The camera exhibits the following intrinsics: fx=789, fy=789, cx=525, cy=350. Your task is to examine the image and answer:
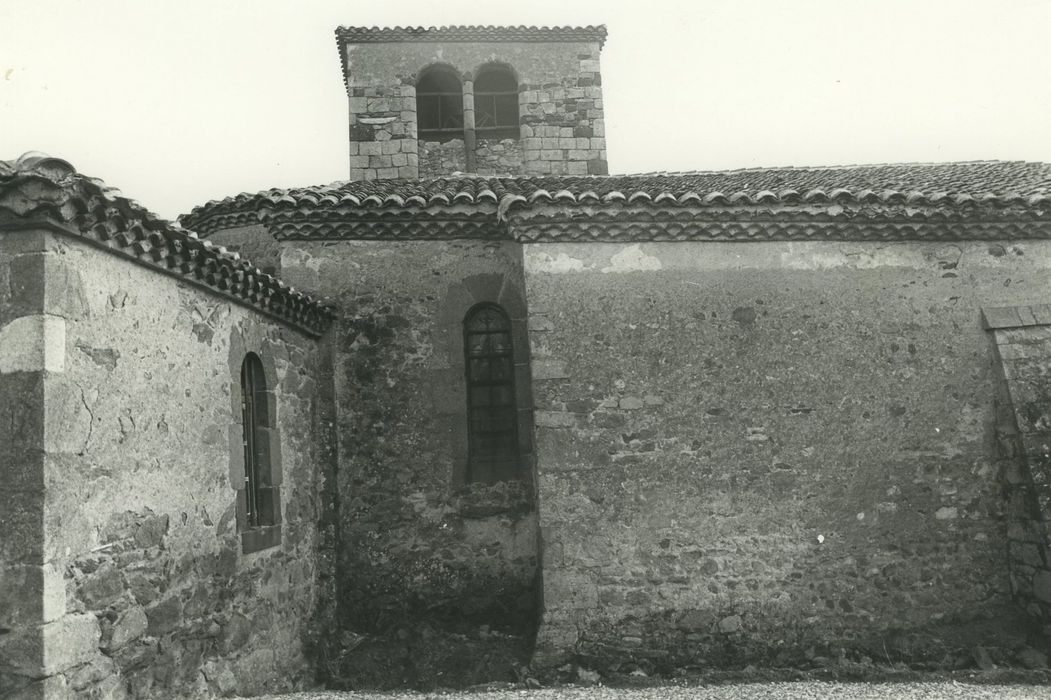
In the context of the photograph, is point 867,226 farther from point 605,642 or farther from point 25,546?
point 25,546

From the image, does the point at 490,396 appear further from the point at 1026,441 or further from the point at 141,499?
the point at 1026,441

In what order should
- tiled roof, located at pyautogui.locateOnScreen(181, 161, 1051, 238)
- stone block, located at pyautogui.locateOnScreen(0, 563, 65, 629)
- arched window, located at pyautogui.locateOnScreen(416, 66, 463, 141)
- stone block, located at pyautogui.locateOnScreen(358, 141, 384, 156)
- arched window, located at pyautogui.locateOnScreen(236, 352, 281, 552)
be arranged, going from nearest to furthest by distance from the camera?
stone block, located at pyautogui.locateOnScreen(0, 563, 65, 629), arched window, located at pyautogui.locateOnScreen(236, 352, 281, 552), tiled roof, located at pyautogui.locateOnScreen(181, 161, 1051, 238), stone block, located at pyautogui.locateOnScreen(358, 141, 384, 156), arched window, located at pyautogui.locateOnScreen(416, 66, 463, 141)

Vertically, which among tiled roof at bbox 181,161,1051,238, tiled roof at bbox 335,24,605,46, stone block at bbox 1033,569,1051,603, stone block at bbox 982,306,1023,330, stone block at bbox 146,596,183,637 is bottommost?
stone block at bbox 1033,569,1051,603

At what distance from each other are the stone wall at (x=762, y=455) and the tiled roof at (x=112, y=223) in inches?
109

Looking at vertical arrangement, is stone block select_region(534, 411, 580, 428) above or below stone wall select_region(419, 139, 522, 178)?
below

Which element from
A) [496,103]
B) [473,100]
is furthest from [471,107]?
[496,103]

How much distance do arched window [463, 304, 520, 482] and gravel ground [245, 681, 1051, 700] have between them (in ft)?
8.49

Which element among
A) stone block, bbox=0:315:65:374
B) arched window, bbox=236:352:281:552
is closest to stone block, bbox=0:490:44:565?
stone block, bbox=0:315:65:374

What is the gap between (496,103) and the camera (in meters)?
13.5

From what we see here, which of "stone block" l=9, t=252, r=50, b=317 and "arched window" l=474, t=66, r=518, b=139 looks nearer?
A: "stone block" l=9, t=252, r=50, b=317

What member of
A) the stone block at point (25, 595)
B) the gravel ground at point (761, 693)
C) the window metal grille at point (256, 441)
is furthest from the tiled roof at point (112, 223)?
the gravel ground at point (761, 693)

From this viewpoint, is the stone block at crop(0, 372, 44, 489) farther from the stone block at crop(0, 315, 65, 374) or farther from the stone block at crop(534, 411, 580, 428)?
the stone block at crop(534, 411, 580, 428)

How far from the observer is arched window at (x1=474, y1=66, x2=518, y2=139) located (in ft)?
43.9

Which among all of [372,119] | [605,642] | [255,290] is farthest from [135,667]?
[372,119]
